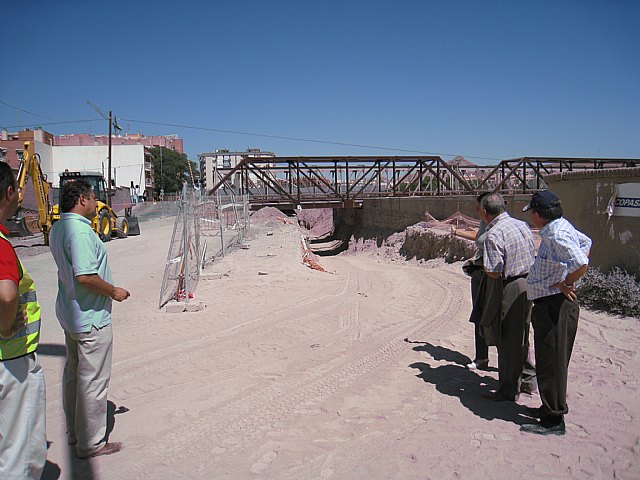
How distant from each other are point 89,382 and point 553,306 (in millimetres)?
3394

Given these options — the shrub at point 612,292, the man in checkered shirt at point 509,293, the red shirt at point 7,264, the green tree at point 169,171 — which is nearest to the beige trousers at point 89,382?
the red shirt at point 7,264

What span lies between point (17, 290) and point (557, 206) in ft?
11.7

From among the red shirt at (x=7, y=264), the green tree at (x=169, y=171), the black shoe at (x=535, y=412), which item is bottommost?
the black shoe at (x=535, y=412)

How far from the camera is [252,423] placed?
3.89 m

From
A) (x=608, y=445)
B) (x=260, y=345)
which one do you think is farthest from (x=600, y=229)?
(x=260, y=345)

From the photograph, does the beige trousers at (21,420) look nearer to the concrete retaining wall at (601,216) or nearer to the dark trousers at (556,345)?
the dark trousers at (556,345)

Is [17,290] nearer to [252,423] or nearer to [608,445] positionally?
[252,423]

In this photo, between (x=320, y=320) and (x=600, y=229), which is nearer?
(x=320, y=320)

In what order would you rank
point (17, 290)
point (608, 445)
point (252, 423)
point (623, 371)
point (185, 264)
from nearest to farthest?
1. point (17, 290)
2. point (608, 445)
3. point (252, 423)
4. point (623, 371)
5. point (185, 264)

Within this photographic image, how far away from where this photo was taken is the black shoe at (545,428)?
3.57 m

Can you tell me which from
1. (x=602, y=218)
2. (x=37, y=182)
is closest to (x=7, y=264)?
(x=602, y=218)

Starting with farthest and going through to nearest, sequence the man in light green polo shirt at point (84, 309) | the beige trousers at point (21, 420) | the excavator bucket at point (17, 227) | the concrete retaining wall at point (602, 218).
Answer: the excavator bucket at point (17, 227) < the concrete retaining wall at point (602, 218) < the man in light green polo shirt at point (84, 309) < the beige trousers at point (21, 420)

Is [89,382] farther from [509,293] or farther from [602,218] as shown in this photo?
[602,218]

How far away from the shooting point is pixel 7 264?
229 cm
